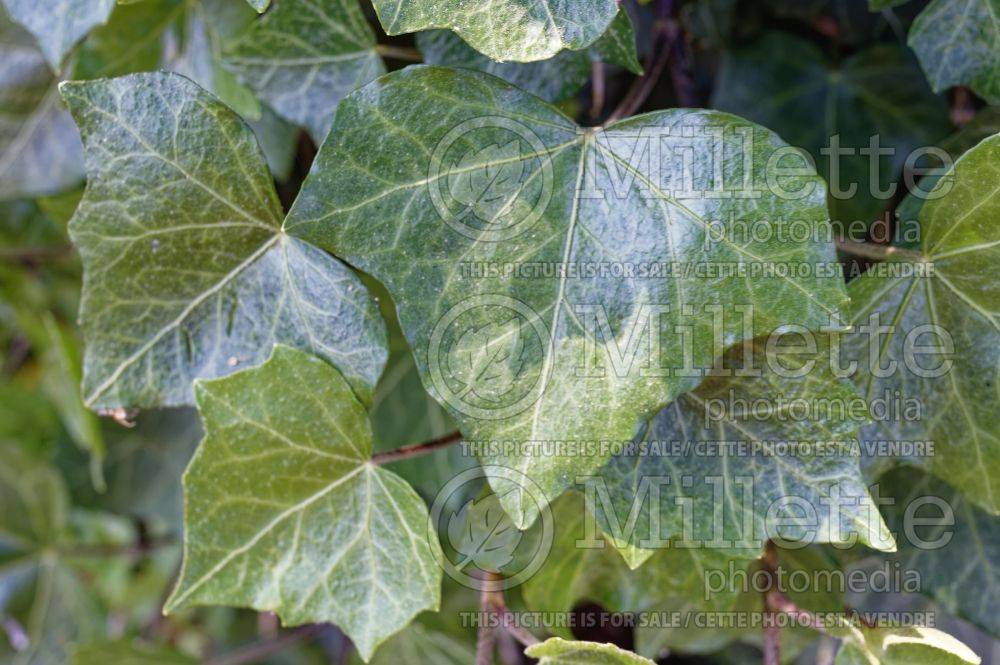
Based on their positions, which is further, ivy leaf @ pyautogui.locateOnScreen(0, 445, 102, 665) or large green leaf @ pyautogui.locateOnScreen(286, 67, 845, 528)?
ivy leaf @ pyautogui.locateOnScreen(0, 445, 102, 665)

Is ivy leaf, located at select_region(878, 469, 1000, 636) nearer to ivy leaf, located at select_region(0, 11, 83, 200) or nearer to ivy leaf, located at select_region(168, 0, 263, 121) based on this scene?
ivy leaf, located at select_region(168, 0, 263, 121)

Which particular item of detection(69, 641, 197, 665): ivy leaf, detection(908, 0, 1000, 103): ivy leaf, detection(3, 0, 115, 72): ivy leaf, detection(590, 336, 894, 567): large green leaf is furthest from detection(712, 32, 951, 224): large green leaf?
detection(69, 641, 197, 665): ivy leaf

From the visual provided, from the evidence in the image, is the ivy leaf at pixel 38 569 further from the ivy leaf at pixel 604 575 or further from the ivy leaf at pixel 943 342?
the ivy leaf at pixel 943 342

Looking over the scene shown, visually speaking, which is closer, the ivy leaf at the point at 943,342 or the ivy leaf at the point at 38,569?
the ivy leaf at the point at 943,342

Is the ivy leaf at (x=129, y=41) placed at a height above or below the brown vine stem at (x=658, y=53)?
below

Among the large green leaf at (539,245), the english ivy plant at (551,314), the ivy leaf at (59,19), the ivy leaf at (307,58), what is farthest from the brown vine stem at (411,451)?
the ivy leaf at (59,19)

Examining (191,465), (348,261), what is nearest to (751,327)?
(348,261)
